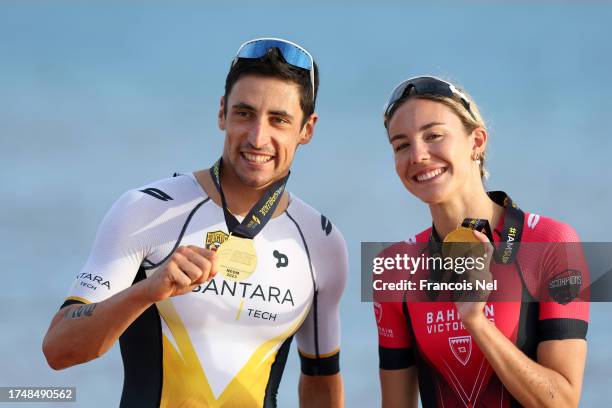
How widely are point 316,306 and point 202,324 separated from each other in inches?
48.5

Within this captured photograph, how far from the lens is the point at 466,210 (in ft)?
25.0

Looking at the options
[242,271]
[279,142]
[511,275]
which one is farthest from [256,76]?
[511,275]

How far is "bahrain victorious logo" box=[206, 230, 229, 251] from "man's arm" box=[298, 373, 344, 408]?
1.89m

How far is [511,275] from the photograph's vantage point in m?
7.43

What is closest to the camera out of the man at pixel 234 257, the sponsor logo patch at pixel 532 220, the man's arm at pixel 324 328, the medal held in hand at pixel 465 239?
the medal held in hand at pixel 465 239

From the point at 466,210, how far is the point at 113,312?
3.18 meters

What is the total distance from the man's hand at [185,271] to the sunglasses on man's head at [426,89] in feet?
8.78

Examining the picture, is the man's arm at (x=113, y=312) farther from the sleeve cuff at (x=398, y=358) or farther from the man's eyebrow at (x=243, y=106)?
the sleeve cuff at (x=398, y=358)

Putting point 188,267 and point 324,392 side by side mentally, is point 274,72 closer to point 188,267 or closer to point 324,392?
point 188,267

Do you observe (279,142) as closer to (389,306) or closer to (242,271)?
(242,271)

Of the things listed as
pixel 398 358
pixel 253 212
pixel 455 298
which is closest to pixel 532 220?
pixel 455 298

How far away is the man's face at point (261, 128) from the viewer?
7.87 m

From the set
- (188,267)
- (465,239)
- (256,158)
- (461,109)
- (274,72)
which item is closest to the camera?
(188,267)

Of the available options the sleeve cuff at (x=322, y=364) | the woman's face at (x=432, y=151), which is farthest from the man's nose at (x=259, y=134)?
the sleeve cuff at (x=322, y=364)
